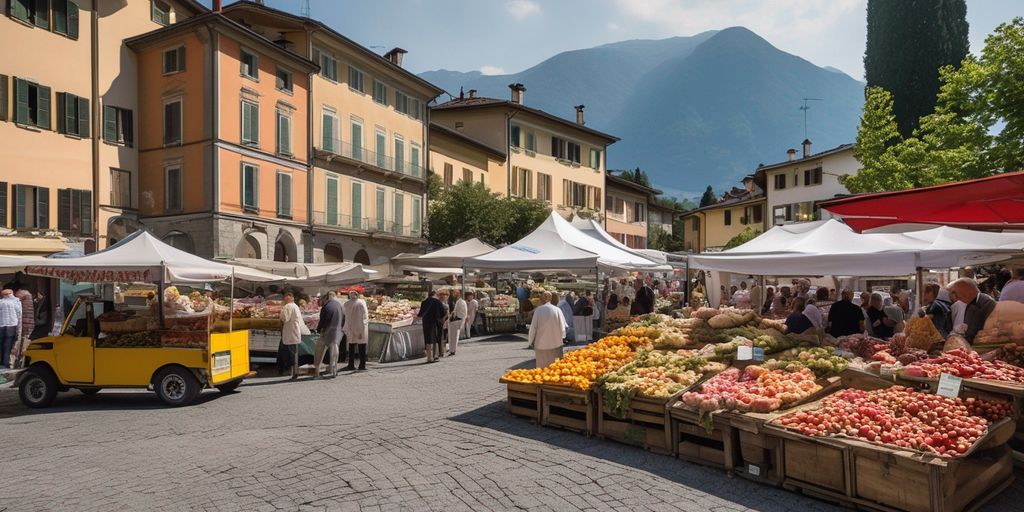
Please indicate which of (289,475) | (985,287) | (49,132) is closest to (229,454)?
(289,475)

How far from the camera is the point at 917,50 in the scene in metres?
38.9

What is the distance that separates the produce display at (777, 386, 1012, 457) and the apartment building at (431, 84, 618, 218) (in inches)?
1469

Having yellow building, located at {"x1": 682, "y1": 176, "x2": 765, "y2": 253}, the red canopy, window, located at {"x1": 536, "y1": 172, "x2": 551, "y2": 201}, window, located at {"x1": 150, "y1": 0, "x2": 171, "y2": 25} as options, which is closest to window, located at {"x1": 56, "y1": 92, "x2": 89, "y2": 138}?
window, located at {"x1": 150, "y1": 0, "x2": 171, "y2": 25}

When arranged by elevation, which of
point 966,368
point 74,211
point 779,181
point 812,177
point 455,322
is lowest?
point 455,322

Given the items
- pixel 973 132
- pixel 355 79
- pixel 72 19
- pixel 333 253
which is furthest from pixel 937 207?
pixel 355 79

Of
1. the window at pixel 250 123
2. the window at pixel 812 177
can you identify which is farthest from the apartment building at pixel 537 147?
the window at pixel 250 123

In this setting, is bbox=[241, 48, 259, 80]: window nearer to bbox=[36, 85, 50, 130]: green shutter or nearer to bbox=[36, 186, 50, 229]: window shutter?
bbox=[36, 85, 50, 130]: green shutter

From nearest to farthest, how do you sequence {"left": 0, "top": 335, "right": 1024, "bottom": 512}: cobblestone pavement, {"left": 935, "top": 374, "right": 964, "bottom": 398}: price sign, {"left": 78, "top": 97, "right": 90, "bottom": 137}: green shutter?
{"left": 0, "top": 335, "right": 1024, "bottom": 512}: cobblestone pavement, {"left": 935, "top": 374, "right": 964, "bottom": 398}: price sign, {"left": 78, "top": 97, "right": 90, "bottom": 137}: green shutter

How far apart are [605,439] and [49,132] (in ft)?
79.8

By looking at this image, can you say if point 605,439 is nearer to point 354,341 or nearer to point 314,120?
point 354,341

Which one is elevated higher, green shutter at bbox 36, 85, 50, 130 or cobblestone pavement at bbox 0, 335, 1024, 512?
green shutter at bbox 36, 85, 50, 130

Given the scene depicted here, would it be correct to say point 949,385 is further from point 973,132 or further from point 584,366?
point 973,132

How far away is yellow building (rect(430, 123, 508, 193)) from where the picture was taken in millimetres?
41500

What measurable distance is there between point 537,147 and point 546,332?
126 feet
